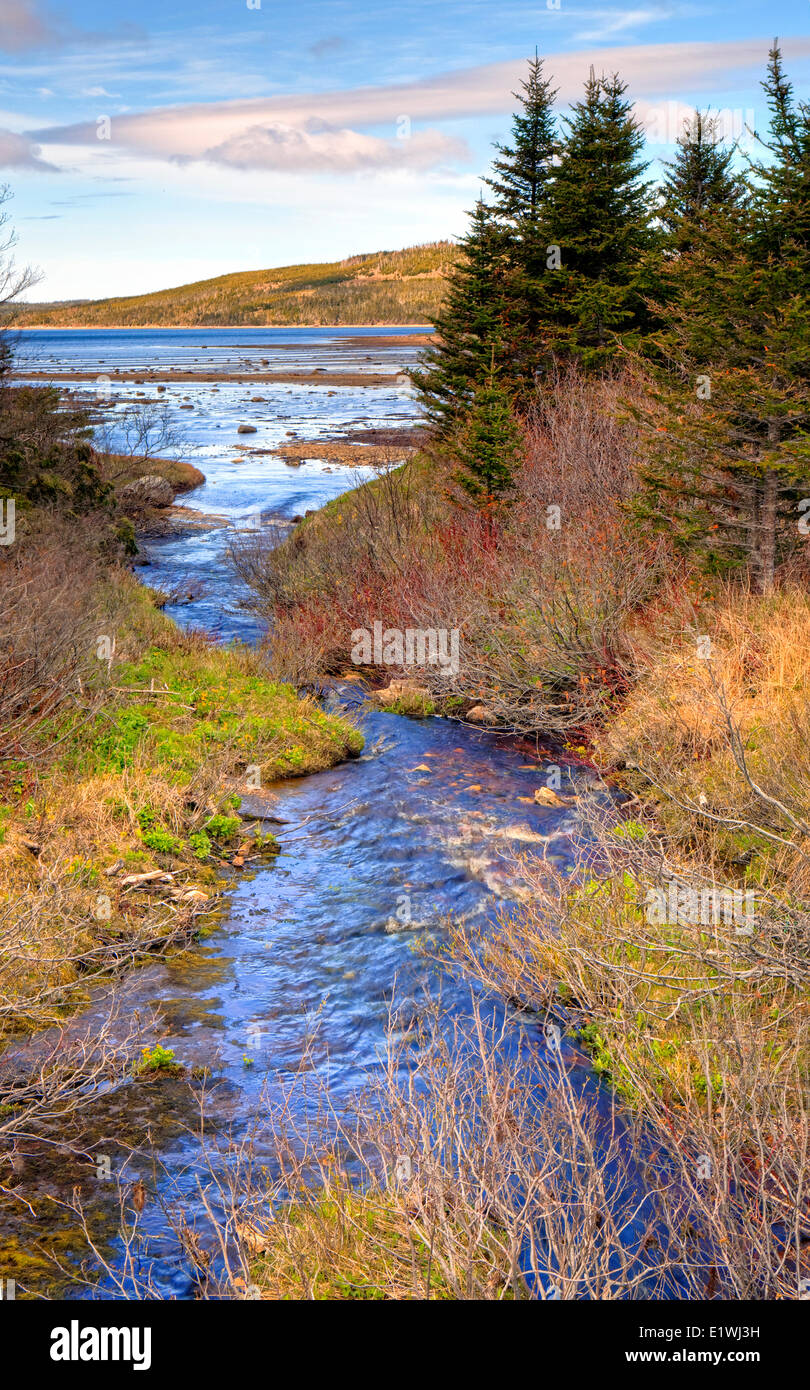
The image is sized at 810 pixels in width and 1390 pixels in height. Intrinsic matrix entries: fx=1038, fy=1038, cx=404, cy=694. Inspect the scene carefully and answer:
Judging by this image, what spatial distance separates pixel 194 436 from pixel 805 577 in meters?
41.9

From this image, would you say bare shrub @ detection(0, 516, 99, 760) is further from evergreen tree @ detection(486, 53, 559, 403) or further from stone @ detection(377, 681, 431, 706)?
evergreen tree @ detection(486, 53, 559, 403)

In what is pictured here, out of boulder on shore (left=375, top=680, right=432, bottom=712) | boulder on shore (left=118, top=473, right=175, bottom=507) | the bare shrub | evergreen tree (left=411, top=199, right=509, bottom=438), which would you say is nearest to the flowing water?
boulder on shore (left=375, top=680, right=432, bottom=712)

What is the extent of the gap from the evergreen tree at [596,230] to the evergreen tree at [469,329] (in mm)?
1739

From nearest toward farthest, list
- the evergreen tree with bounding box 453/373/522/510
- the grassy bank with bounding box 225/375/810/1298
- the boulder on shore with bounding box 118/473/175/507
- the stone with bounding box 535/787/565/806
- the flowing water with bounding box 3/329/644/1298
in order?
the grassy bank with bounding box 225/375/810/1298 < the flowing water with bounding box 3/329/644/1298 < the stone with bounding box 535/787/565/806 < the evergreen tree with bounding box 453/373/522/510 < the boulder on shore with bounding box 118/473/175/507

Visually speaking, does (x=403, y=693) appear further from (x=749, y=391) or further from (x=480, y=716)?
(x=749, y=391)

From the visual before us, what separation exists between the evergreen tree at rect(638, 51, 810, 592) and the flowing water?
13.7 ft

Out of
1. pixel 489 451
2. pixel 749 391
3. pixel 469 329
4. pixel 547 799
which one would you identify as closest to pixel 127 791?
pixel 547 799

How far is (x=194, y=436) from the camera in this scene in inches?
2003

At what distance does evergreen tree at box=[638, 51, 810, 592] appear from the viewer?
1220cm

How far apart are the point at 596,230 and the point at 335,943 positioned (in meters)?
21.4

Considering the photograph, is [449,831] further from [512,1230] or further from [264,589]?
[264,589]

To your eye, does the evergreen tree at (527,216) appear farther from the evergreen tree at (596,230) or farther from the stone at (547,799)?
the stone at (547,799)

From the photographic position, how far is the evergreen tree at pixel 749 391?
12203mm

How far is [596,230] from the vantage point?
2492cm
